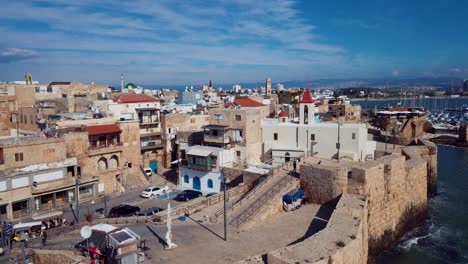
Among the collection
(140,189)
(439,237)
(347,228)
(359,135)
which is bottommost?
(439,237)

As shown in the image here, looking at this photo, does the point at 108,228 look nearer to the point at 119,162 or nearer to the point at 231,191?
the point at 231,191

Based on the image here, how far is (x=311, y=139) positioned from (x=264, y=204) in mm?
14053

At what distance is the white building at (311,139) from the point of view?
3572 cm

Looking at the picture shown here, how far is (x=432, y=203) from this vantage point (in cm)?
4053

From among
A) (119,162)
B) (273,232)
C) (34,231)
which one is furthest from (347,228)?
(119,162)

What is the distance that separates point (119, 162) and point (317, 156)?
792 inches

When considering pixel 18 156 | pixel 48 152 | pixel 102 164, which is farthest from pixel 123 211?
pixel 102 164

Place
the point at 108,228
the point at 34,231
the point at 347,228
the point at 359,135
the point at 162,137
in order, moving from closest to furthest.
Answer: the point at 108,228 → the point at 347,228 → the point at 34,231 → the point at 359,135 → the point at 162,137

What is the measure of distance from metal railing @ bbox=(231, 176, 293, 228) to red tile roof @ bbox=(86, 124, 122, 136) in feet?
64.3

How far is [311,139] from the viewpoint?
37.4m

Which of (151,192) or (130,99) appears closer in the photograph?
(151,192)

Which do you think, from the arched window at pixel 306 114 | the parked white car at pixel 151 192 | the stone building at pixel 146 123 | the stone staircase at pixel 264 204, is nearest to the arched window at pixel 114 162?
the stone building at pixel 146 123

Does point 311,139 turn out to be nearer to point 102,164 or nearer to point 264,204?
point 264,204

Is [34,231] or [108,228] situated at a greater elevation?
[108,228]
